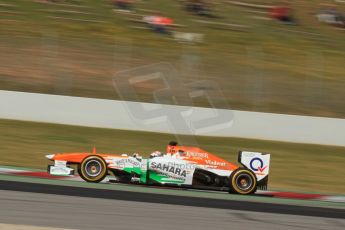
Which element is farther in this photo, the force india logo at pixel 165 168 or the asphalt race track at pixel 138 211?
the force india logo at pixel 165 168

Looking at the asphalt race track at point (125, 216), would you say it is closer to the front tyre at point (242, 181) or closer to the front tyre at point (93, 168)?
the front tyre at point (93, 168)

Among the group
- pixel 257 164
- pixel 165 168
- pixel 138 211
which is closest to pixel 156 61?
pixel 257 164

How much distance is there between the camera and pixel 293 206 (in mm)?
7938

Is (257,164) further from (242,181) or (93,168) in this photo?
(93,168)

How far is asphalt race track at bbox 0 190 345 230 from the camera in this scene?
6.16 m

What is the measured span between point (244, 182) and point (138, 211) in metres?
1.95

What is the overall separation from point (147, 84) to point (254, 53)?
13.0 ft

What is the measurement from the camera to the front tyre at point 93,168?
26.3 feet

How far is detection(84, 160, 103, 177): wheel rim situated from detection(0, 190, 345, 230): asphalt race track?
35.9 inches

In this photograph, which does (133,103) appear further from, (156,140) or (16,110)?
(16,110)

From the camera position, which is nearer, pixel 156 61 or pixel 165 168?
pixel 165 168

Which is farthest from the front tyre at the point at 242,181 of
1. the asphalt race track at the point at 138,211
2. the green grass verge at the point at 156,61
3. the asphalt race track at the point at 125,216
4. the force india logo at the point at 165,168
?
the green grass verge at the point at 156,61

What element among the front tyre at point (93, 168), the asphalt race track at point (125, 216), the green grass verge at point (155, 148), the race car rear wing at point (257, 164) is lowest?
the asphalt race track at point (125, 216)

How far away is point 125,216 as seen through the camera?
21.4ft
